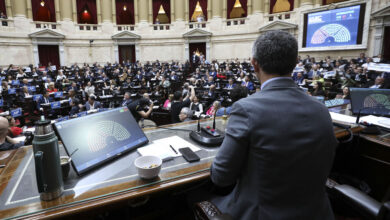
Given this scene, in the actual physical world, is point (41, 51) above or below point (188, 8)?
below

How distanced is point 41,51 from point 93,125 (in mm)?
21900

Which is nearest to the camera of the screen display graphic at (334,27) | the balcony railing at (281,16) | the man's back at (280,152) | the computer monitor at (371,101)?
the man's back at (280,152)

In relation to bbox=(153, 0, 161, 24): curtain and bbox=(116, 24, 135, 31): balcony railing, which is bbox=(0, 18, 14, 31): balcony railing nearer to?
bbox=(116, 24, 135, 31): balcony railing

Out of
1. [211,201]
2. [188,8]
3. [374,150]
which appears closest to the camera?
[211,201]

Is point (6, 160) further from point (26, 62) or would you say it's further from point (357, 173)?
point (26, 62)


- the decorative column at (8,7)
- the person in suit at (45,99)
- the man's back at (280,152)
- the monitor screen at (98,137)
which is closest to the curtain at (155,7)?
the decorative column at (8,7)

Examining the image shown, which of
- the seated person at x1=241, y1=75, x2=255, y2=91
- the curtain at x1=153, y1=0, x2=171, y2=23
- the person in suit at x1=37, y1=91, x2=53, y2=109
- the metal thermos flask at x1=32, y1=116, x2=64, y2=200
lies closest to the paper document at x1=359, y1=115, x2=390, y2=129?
the metal thermos flask at x1=32, y1=116, x2=64, y2=200

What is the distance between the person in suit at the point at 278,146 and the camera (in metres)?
1.04

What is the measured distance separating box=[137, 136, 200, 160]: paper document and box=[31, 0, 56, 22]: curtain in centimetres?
2375

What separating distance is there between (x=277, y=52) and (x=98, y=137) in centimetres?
137

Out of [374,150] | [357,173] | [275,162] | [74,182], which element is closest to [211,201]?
[275,162]

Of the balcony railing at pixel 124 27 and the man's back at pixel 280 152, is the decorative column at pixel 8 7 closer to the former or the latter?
the balcony railing at pixel 124 27

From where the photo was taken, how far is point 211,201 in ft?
5.22

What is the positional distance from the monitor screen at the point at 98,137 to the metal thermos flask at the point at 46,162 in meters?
0.23
